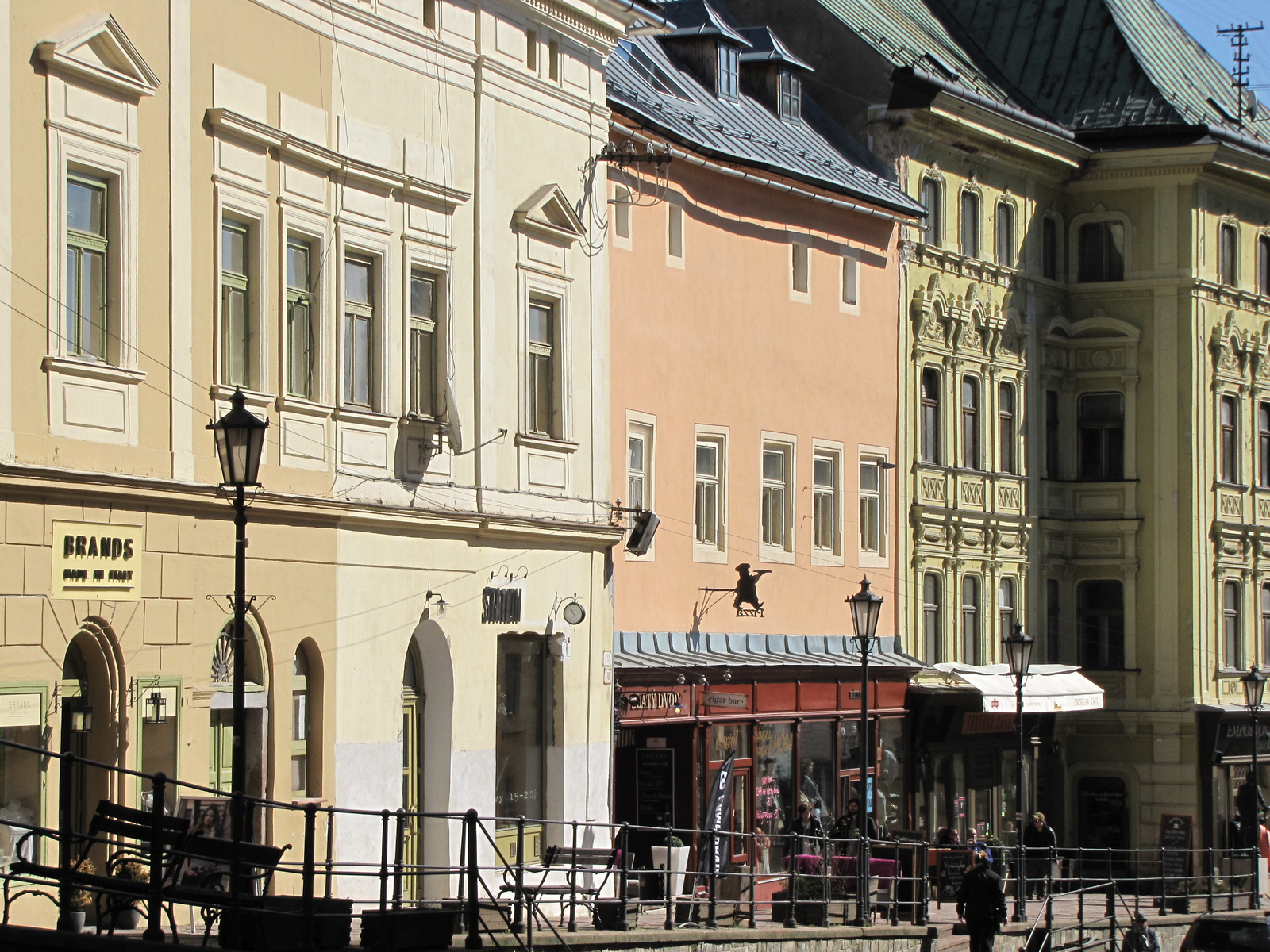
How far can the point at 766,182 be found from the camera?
1309 inches

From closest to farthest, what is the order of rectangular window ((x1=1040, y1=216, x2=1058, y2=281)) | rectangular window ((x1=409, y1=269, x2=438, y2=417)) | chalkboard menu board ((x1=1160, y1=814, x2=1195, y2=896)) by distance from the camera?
rectangular window ((x1=409, y1=269, x2=438, y2=417))
chalkboard menu board ((x1=1160, y1=814, x2=1195, y2=896))
rectangular window ((x1=1040, y1=216, x2=1058, y2=281))

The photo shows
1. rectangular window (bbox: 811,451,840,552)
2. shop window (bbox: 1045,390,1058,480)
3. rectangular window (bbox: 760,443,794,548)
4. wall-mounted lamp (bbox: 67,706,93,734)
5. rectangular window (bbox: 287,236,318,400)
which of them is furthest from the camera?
shop window (bbox: 1045,390,1058,480)

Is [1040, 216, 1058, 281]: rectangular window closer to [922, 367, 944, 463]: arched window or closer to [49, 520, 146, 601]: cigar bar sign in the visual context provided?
[922, 367, 944, 463]: arched window

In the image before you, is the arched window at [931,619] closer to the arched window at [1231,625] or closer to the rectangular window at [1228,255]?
the arched window at [1231,625]

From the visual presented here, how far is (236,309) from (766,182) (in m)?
13.9

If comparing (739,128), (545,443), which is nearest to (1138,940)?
(545,443)

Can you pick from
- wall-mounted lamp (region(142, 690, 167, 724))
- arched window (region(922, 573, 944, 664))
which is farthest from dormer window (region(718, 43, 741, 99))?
wall-mounted lamp (region(142, 690, 167, 724))

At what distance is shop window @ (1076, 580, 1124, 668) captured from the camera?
44.4 metres

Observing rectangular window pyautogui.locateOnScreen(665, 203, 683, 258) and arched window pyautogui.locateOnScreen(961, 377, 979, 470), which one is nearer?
rectangular window pyautogui.locateOnScreen(665, 203, 683, 258)

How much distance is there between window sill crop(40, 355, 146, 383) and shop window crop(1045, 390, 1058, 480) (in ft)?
90.5

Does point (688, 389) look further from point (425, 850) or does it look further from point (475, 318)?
point (425, 850)

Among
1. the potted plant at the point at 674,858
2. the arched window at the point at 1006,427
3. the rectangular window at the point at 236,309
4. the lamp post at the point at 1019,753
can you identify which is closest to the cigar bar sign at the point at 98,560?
the rectangular window at the point at 236,309

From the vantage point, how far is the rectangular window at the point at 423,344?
23.8 meters

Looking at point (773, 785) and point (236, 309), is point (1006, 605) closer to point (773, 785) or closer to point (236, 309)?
point (773, 785)
